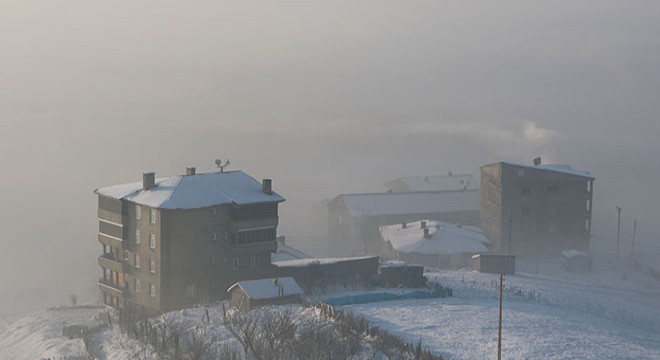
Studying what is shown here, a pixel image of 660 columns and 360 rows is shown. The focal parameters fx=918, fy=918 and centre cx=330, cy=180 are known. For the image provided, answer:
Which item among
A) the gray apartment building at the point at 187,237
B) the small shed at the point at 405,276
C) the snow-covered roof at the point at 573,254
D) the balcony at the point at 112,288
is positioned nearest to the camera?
the gray apartment building at the point at 187,237

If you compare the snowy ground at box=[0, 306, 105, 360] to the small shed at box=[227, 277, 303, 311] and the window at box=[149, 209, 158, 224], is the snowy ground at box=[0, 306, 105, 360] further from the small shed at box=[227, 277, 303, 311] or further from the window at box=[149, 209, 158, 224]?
the small shed at box=[227, 277, 303, 311]

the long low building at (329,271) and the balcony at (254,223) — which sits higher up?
the balcony at (254,223)

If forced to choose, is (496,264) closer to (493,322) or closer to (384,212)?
(493,322)

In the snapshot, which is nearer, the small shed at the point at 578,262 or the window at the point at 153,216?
the window at the point at 153,216

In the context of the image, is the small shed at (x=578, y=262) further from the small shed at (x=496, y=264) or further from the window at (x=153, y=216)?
the window at (x=153, y=216)

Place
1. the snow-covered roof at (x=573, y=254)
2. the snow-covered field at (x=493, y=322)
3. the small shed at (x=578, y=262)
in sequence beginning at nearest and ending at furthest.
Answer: the snow-covered field at (x=493, y=322)
the small shed at (x=578, y=262)
the snow-covered roof at (x=573, y=254)

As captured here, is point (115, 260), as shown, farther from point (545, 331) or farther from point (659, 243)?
point (659, 243)

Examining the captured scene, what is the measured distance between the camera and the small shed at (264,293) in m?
61.0

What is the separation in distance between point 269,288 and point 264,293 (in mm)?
763

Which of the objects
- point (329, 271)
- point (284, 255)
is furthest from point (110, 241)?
point (284, 255)

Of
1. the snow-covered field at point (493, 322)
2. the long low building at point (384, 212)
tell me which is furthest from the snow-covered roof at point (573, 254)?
the long low building at point (384, 212)

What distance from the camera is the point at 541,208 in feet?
319


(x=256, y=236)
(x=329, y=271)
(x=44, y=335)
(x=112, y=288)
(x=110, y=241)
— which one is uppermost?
(x=256, y=236)

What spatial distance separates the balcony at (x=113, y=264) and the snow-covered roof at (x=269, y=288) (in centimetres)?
1182
